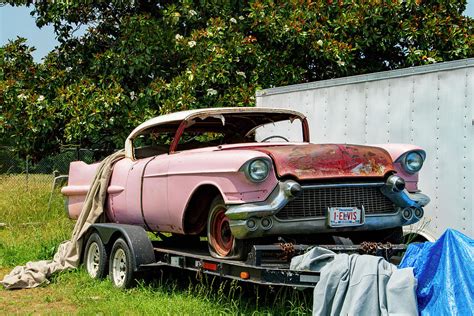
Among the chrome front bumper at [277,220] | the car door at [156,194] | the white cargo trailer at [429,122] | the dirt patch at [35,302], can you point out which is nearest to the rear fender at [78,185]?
the dirt patch at [35,302]

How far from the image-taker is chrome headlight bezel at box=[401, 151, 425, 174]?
6570mm

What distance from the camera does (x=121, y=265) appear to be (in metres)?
7.66

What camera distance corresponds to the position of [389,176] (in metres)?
6.34

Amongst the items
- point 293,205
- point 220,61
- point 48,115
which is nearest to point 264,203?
point 293,205

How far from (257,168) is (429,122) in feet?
8.34

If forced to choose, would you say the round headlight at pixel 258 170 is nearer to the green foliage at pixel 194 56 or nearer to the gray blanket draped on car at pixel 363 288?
the gray blanket draped on car at pixel 363 288

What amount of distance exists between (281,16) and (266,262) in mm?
9530

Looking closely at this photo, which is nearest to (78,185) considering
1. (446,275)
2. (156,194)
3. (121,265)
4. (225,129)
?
(121,265)

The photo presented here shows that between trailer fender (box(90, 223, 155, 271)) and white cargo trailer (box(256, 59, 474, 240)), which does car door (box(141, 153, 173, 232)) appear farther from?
white cargo trailer (box(256, 59, 474, 240))

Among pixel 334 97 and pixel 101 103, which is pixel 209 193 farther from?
pixel 101 103

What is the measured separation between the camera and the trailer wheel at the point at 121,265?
7246 mm

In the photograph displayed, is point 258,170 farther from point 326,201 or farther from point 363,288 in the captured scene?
point 363,288

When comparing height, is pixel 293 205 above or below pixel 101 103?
below

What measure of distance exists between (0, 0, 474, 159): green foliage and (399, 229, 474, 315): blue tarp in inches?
347
